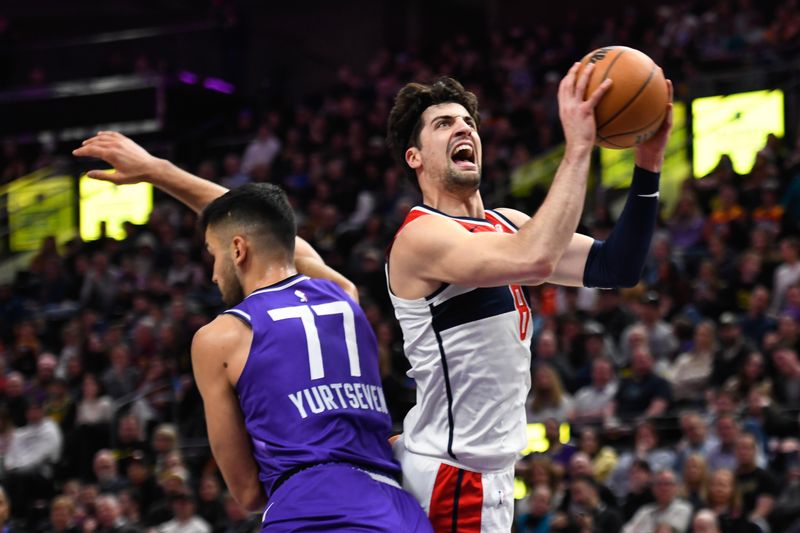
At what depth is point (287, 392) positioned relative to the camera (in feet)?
13.4

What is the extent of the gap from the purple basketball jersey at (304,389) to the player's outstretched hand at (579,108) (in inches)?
37.4

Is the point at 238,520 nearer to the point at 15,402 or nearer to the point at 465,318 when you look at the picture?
the point at 15,402

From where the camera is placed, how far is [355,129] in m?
19.1

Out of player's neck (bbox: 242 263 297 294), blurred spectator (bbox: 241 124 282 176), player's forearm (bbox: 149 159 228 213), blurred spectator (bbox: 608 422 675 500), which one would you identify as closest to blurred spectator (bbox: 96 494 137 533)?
blurred spectator (bbox: 608 422 675 500)

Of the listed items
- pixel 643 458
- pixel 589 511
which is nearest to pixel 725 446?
pixel 643 458

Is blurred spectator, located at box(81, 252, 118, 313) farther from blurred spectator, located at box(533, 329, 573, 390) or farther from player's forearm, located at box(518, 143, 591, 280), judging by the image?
player's forearm, located at box(518, 143, 591, 280)

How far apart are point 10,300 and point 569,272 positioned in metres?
14.1

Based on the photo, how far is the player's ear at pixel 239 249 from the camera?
4.27 meters

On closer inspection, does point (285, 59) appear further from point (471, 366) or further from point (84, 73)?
point (471, 366)

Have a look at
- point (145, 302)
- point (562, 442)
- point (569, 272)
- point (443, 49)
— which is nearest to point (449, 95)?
point (569, 272)

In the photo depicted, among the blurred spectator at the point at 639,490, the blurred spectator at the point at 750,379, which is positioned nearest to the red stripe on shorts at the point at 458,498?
the blurred spectator at the point at 639,490

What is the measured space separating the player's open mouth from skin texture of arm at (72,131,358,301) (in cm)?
67

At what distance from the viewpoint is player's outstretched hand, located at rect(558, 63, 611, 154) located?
398cm

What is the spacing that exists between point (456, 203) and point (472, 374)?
0.62 meters
